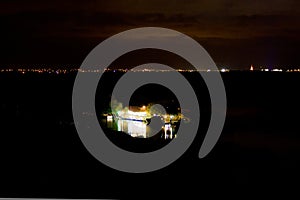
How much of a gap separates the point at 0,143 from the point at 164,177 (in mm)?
5284

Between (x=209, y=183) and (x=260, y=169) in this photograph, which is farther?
(x=260, y=169)

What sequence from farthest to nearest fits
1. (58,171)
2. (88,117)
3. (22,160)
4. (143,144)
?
1. (88,117)
2. (143,144)
3. (22,160)
4. (58,171)

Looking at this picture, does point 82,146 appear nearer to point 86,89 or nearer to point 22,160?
point 22,160

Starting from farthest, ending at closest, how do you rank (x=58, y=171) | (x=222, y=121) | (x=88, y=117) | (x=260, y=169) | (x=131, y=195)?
(x=222, y=121), (x=88, y=117), (x=260, y=169), (x=58, y=171), (x=131, y=195)

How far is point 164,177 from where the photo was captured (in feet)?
28.9

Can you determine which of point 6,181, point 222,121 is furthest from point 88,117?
point 6,181

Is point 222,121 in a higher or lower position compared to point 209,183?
higher

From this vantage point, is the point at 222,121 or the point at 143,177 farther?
the point at 222,121

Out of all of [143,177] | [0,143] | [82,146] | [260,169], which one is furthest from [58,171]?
[260,169]

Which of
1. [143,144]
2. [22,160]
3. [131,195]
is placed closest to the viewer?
[131,195]

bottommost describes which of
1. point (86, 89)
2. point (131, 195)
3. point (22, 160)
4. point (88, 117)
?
point (131, 195)

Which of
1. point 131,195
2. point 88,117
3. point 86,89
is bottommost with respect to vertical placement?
point 131,195

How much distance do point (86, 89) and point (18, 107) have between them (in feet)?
21.4

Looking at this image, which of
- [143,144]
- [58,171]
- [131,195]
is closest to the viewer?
[131,195]
